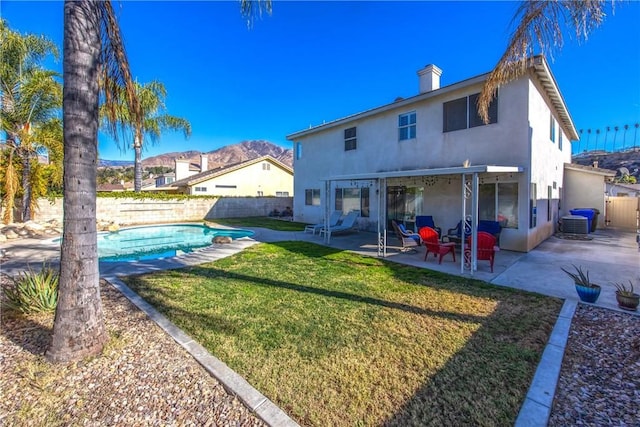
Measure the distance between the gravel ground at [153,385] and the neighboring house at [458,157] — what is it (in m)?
4.18

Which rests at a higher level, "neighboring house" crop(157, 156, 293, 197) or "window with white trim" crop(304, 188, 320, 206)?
"neighboring house" crop(157, 156, 293, 197)

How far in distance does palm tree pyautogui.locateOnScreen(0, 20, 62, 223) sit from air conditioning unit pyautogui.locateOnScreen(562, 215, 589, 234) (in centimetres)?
2644

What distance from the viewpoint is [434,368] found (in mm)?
3459

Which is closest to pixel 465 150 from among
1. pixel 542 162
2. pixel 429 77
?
pixel 542 162

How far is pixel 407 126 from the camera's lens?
1362 centimetres

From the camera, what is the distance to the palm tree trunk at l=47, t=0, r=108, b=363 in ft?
10.8

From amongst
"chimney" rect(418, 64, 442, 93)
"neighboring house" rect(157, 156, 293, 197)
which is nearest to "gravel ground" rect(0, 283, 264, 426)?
"chimney" rect(418, 64, 442, 93)

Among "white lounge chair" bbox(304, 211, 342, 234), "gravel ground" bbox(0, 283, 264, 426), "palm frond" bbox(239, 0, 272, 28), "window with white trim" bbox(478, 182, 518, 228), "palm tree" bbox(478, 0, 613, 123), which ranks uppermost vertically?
"palm tree" bbox(478, 0, 613, 123)

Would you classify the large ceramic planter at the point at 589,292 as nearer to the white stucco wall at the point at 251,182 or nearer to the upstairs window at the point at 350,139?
the upstairs window at the point at 350,139

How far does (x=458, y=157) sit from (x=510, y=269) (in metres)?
5.39

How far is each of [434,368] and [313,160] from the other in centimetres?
1713

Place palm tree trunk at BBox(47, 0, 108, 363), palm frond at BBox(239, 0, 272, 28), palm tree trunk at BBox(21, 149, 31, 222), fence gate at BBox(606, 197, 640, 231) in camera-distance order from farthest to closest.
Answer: fence gate at BBox(606, 197, 640, 231), palm tree trunk at BBox(21, 149, 31, 222), palm frond at BBox(239, 0, 272, 28), palm tree trunk at BBox(47, 0, 108, 363)

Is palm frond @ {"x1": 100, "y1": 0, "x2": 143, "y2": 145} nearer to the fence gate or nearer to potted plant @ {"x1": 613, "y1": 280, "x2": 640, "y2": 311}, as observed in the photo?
potted plant @ {"x1": 613, "y1": 280, "x2": 640, "y2": 311}

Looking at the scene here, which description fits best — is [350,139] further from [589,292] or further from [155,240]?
[589,292]
